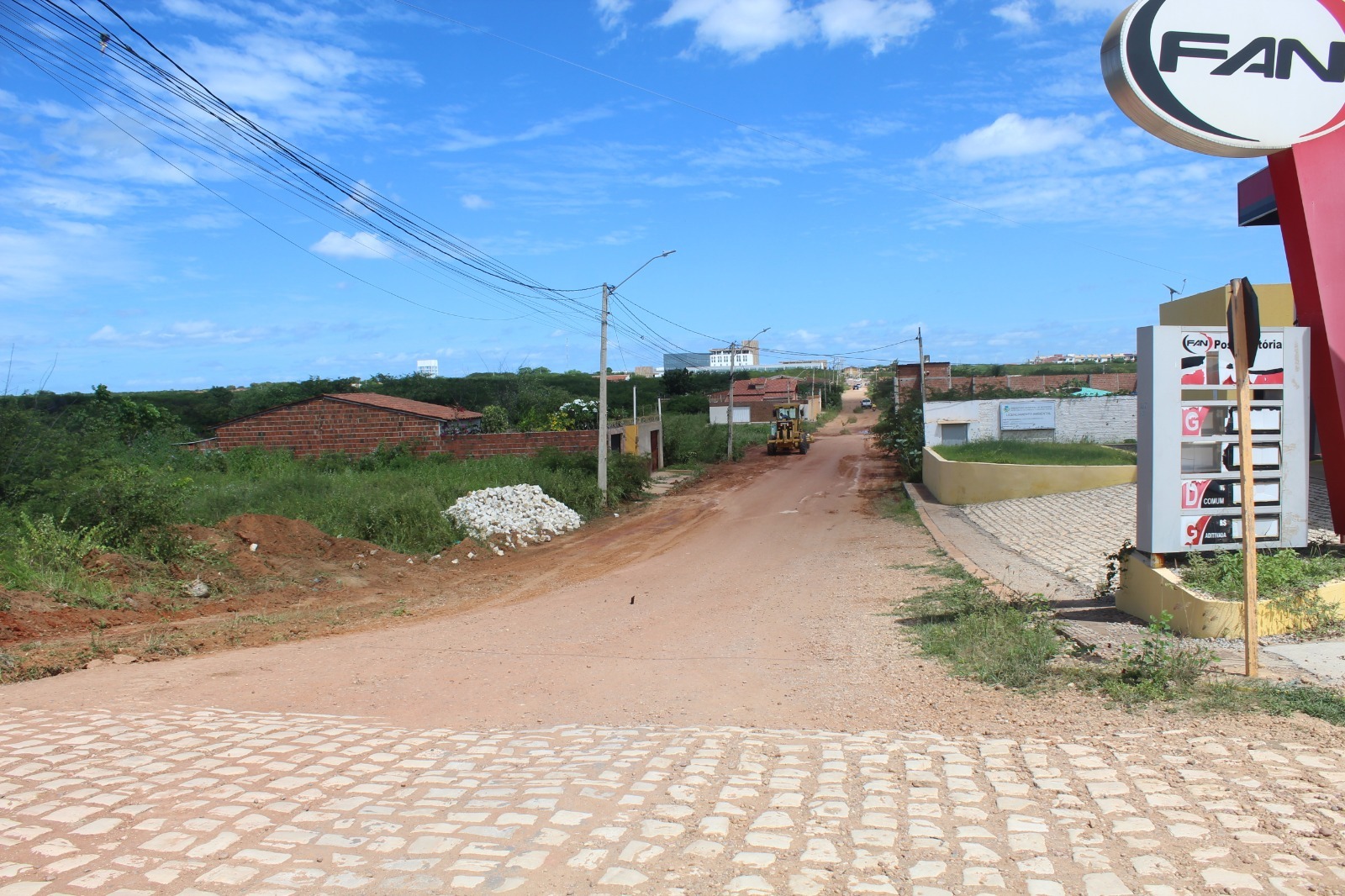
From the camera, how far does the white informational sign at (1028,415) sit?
3697cm

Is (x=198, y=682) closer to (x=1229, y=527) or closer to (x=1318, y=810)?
(x=1318, y=810)

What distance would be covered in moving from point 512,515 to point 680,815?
17368 mm

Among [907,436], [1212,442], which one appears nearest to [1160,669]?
[1212,442]

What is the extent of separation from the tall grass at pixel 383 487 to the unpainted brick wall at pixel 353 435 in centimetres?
103

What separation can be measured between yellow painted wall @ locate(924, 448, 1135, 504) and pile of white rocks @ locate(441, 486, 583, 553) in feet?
34.6

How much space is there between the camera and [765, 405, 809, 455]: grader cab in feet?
172

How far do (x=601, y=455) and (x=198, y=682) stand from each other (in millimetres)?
18741


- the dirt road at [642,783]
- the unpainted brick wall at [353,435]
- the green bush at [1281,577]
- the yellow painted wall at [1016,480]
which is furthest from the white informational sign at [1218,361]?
the unpainted brick wall at [353,435]

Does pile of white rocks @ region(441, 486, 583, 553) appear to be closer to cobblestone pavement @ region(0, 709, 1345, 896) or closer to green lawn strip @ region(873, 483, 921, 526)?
green lawn strip @ region(873, 483, 921, 526)

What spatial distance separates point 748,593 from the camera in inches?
540

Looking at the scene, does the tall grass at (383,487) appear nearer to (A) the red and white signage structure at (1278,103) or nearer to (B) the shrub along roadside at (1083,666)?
(B) the shrub along roadside at (1083,666)

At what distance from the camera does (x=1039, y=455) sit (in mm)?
26703

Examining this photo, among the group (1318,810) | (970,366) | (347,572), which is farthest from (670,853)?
(970,366)

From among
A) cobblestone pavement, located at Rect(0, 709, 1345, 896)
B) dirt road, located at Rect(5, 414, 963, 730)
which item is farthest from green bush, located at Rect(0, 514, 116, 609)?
cobblestone pavement, located at Rect(0, 709, 1345, 896)
